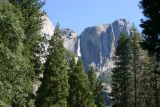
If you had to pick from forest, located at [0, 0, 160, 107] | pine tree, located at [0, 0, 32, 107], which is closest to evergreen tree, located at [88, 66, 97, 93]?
forest, located at [0, 0, 160, 107]

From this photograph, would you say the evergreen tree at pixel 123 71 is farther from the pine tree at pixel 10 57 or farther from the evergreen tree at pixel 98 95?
the pine tree at pixel 10 57

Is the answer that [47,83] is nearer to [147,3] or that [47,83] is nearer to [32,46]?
[32,46]

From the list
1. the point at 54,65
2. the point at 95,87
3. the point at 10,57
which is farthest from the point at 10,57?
the point at 95,87

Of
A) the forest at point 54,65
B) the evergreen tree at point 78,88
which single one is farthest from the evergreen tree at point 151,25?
the evergreen tree at point 78,88

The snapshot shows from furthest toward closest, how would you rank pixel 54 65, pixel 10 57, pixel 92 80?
pixel 92 80, pixel 54 65, pixel 10 57

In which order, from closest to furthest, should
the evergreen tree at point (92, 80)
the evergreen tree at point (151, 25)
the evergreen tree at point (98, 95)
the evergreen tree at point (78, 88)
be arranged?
the evergreen tree at point (151, 25) < the evergreen tree at point (78, 88) < the evergreen tree at point (92, 80) < the evergreen tree at point (98, 95)

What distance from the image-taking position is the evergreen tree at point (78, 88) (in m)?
70.4

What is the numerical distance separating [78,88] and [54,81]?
18.4 m

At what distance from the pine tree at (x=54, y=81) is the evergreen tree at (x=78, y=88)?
599 inches

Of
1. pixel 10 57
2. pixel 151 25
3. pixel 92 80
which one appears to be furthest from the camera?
pixel 92 80

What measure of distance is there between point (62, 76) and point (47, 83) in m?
2.18

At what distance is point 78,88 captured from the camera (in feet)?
235

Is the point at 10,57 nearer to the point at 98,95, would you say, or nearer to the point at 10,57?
the point at 10,57

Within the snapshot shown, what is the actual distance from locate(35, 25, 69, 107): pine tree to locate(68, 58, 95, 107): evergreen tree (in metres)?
15.2
